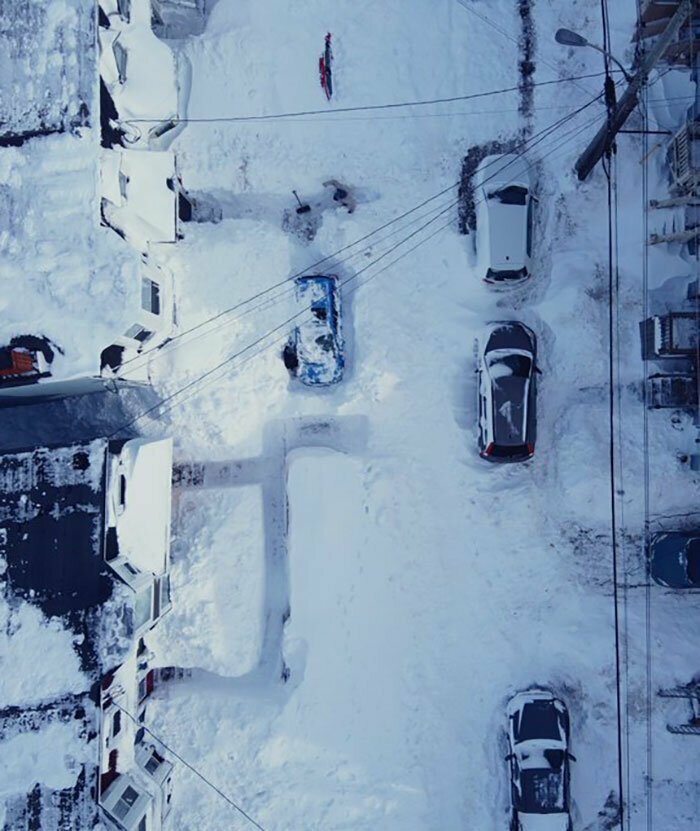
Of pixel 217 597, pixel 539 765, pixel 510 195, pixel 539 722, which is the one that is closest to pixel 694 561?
pixel 539 722

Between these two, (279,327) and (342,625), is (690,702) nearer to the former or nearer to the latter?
(342,625)

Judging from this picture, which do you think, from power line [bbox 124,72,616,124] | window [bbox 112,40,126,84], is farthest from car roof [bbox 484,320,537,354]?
window [bbox 112,40,126,84]

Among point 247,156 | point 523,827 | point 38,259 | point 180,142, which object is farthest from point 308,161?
point 523,827

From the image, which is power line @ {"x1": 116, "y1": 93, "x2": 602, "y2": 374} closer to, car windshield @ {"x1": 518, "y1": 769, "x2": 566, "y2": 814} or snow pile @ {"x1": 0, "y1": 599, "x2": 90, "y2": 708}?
snow pile @ {"x1": 0, "y1": 599, "x2": 90, "y2": 708}

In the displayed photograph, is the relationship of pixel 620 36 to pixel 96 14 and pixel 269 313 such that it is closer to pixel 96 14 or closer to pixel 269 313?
pixel 269 313

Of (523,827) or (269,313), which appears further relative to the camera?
(269,313)
